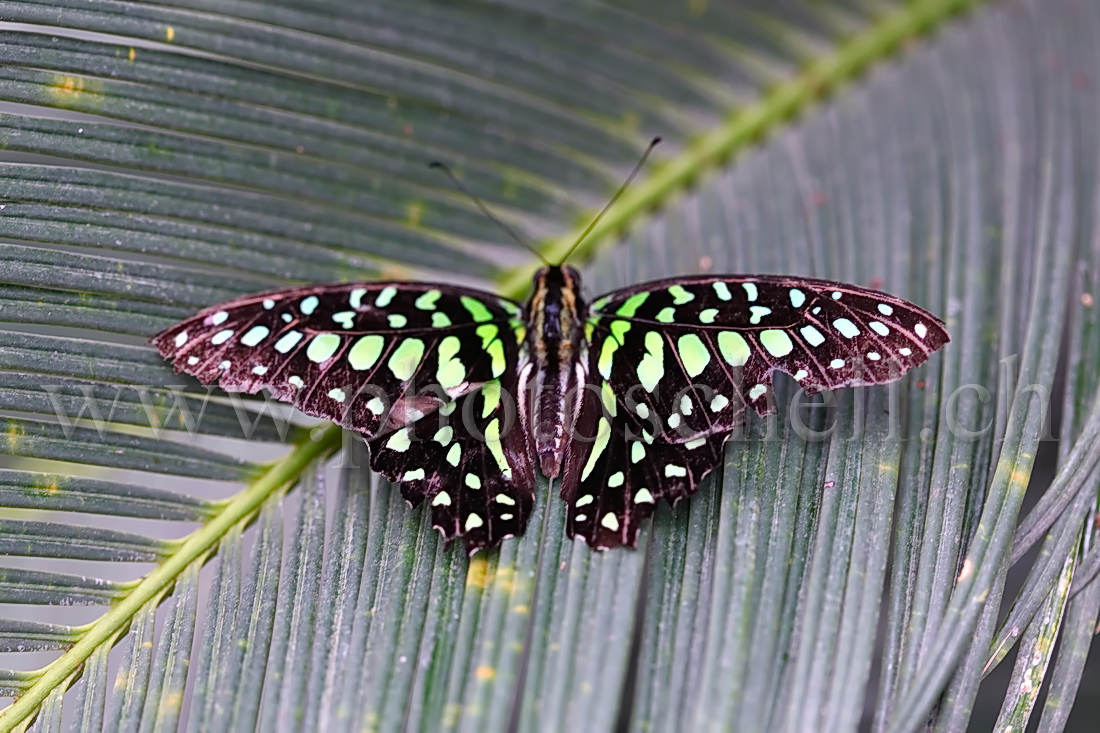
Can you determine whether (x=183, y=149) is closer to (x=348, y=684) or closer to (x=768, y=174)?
(x=348, y=684)

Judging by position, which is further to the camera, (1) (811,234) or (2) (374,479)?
(1) (811,234)

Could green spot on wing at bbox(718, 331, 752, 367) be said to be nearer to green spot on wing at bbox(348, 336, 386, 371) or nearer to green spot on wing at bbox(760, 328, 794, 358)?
green spot on wing at bbox(760, 328, 794, 358)

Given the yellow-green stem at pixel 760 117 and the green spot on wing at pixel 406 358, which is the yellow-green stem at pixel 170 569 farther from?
the yellow-green stem at pixel 760 117

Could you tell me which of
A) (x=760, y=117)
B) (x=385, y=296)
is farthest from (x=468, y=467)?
(x=760, y=117)

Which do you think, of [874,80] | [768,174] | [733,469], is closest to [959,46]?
[874,80]

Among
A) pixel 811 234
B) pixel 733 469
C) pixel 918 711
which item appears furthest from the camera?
pixel 811 234

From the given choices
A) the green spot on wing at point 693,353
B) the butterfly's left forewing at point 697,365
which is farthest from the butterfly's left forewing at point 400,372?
the green spot on wing at point 693,353

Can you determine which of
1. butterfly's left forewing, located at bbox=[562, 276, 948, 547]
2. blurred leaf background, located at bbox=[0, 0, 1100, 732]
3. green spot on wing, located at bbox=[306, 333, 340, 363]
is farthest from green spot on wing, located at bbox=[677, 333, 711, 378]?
green spot on wing, located at bbox=[306, 333, 340, 363]

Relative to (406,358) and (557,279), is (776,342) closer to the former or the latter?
(557,279)

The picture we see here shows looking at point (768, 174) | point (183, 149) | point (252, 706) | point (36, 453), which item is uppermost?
point (768, 174)
